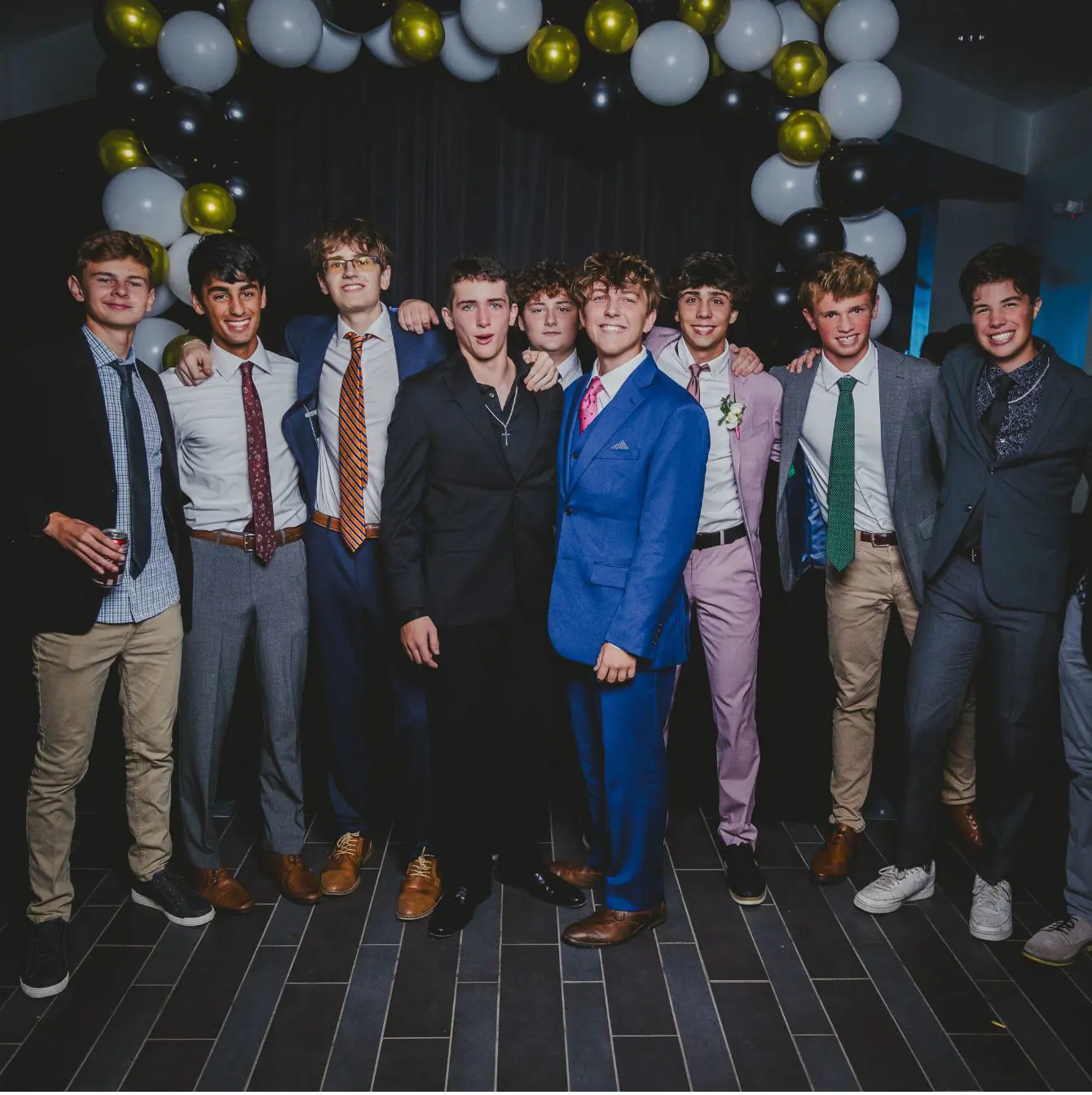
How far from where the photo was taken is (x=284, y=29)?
11.2 feet

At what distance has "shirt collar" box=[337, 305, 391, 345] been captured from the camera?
287 centimetres

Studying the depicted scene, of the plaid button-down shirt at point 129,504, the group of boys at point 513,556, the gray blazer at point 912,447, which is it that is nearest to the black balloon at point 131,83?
the group of boys at point 513,556

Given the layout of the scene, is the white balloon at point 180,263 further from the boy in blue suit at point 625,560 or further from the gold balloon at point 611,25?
the boy in blue suit at point 625,560

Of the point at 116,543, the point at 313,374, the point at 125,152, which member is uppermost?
the point at 125,152

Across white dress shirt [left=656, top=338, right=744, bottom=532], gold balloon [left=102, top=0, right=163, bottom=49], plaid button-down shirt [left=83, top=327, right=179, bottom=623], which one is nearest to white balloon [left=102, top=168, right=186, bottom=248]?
gold balloon [left=102, top=0, right=163, bottom=49]

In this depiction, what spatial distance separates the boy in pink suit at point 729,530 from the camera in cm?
290

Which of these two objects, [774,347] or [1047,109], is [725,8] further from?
[1047,109]

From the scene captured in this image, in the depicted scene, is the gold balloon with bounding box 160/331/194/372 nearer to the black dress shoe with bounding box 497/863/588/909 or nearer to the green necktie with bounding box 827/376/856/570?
the black dress shoe with bounding box 497/863/588/909

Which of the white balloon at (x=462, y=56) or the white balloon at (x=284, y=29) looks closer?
the white balloon at (x=284, y=29)

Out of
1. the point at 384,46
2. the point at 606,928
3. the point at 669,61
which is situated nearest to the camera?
the point at 606,928

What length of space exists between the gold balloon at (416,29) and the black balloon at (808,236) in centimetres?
146

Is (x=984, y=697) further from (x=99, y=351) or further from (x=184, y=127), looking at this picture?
(x=184, y=127)

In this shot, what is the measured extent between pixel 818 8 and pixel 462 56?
1.38m

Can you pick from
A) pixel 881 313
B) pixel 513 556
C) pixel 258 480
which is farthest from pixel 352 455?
pixel 881 313
